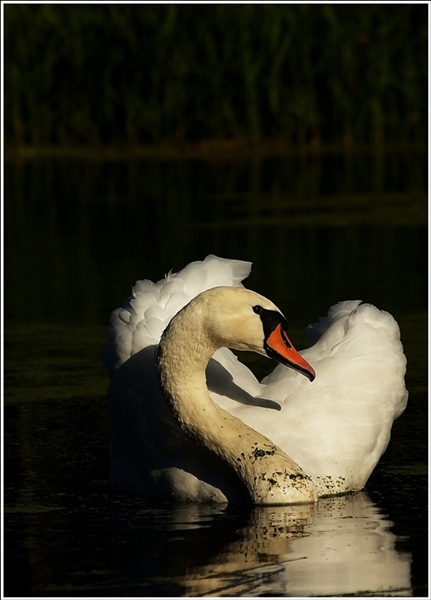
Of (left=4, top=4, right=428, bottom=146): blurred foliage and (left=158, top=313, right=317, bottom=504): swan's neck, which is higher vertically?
(left=4, top=4, right=428, bottom=146): blurred foliage

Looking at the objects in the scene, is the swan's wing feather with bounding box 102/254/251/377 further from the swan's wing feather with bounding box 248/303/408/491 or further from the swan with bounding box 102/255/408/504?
the swan's wing feather with bounding box 248/303/408/491

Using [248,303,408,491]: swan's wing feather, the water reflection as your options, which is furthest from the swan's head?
the water reflection

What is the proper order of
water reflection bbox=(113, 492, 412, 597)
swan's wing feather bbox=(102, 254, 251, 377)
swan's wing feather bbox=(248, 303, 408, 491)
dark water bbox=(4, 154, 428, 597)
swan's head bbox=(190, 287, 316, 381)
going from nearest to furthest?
water reflection bbox=(113, 492, 412, 597) → dark water bbox=(4, 154, 428, 597) → swan's head bbox=(190, 287, 316, 381) → swan's wing feather bbox=(248, 303, 408, 491) → swan's wing feather bbox=(102, 254, 251, 377)

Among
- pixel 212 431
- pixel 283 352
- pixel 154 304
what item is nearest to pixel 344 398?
pixel 283 352

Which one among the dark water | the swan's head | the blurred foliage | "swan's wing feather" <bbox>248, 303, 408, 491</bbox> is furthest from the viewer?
the blurred foliage

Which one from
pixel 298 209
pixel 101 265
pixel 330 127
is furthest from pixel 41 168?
pixel 101 265

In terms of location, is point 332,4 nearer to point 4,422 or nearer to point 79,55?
point 79,55

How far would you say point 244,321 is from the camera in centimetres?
590

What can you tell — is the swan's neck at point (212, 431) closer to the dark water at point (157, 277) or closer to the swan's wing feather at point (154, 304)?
the dark water at point (157, 277)

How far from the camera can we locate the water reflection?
498 centimetres

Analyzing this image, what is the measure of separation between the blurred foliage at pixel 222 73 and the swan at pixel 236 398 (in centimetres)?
1381

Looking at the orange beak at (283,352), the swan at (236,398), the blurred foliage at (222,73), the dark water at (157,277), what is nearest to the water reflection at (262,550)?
the dark water at (157,277)

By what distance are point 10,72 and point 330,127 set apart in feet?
15.0

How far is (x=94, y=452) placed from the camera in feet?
22.9
